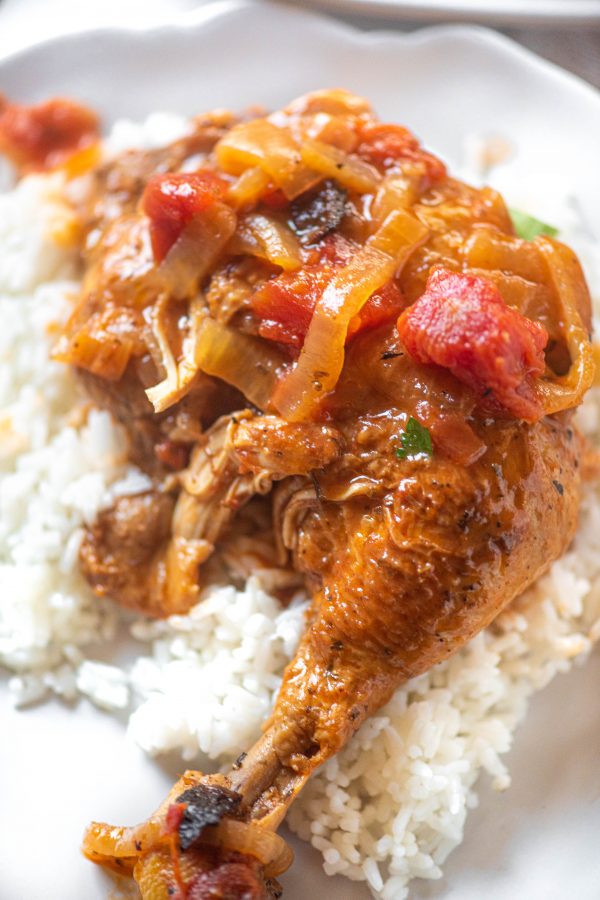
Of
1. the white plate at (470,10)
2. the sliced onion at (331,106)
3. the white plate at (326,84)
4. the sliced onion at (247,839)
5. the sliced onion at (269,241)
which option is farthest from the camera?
the white plate at (470,10)

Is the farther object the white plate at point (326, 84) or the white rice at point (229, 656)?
the white plate at point (326, 84)

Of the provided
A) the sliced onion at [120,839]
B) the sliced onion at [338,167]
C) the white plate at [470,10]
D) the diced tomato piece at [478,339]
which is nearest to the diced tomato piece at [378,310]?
the diced tomato piece at [478,339]

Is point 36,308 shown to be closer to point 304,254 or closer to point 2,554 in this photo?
point 2,554

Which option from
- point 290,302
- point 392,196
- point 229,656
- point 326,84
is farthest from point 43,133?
point 229,656

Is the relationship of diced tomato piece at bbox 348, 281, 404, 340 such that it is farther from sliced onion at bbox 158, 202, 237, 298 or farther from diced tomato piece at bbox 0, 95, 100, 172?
diced tomato piece at bbox 0, 95, 100, 172

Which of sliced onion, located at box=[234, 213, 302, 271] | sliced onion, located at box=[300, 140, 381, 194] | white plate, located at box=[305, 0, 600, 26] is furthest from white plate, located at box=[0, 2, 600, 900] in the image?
sliced onion, located at box=[234, 213, 302, 271]

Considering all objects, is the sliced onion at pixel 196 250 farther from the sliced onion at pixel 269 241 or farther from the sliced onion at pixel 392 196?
the sliced onion at pixel 392 196
